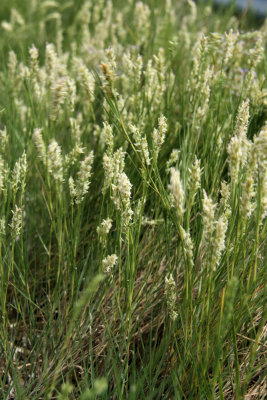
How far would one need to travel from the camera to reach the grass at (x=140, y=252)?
1.17m

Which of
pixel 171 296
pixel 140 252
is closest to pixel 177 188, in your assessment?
pixel 171 296

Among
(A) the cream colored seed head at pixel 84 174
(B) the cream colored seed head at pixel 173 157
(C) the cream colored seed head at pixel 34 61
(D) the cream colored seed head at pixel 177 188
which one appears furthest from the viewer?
(C) the cream colored seed head at pixel 34 61

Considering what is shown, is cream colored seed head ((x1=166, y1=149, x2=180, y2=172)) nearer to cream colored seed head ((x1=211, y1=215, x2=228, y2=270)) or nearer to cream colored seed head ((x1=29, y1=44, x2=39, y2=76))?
cream colored seed head ((x1=211, y1=215, x2=228, y2=270))

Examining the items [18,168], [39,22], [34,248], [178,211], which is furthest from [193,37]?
[178,211]

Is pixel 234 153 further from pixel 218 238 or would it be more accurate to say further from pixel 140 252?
pixel 140 252

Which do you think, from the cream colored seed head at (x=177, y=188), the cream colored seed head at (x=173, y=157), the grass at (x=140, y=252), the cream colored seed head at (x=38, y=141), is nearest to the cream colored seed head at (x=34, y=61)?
the grass at (x=140, y=252)

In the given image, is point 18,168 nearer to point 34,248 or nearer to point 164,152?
point 34,248

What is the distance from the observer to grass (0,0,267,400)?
46.1 inches

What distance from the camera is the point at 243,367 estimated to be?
55.4 inches

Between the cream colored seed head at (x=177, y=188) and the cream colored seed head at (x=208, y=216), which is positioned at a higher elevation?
the cream colored seed head at (x=177, y=188)

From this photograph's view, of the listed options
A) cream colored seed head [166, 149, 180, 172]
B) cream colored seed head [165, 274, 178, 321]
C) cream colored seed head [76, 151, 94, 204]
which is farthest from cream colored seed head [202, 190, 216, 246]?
cream colored seed head [166, 149, 180, 172]

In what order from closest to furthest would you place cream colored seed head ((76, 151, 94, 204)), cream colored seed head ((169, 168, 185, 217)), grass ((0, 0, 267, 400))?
cream colored seed head ((169, 168, 185, 217)), grass ((0, 0, 267, 400)), cream colored seed head ((76, 151, 94, 204))

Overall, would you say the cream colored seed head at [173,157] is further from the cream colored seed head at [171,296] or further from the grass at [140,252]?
the cream colored seed head at [171,296]

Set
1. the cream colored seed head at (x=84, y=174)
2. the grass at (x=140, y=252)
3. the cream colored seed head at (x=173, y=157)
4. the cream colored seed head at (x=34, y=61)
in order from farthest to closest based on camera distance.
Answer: the cream colored seed head at (x=34, y=61)
the cream colored seed head at (x=173, y=157)
the cream colored seed head at (x=84, y=174)
the grass at (x=140, y=252)
